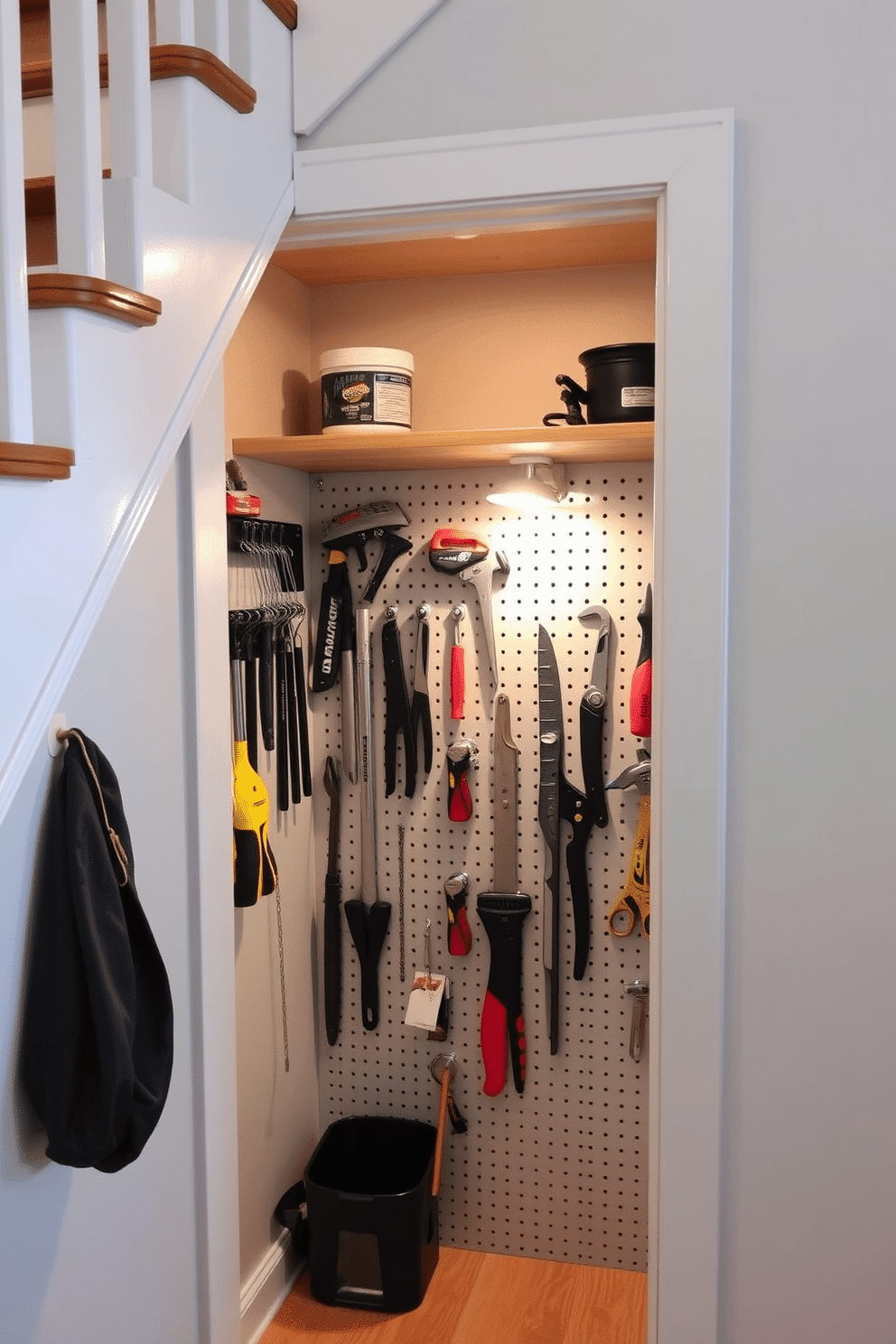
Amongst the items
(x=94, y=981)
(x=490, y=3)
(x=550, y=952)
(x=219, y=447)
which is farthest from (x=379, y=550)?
(x=94, y=981)

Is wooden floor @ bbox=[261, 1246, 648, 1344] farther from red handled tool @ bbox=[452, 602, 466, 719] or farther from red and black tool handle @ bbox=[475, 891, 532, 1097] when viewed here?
red handled tool @ bbox=[452, 602, 466, 719]

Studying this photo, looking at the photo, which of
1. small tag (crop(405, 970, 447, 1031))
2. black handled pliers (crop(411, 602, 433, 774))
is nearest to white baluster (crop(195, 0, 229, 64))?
black handled pliers (crop(411, 602, 433, 774))

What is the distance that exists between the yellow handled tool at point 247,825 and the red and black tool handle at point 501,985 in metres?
0.64

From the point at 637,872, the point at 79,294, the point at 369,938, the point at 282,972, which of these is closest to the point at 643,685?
the point at 637,872

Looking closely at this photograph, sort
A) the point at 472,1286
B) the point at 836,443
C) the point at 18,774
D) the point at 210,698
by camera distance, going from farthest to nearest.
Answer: the point at 472,1286
the point at 210,698
the point at 836,443
the point at 18,774

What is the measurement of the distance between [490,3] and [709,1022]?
4.97ft

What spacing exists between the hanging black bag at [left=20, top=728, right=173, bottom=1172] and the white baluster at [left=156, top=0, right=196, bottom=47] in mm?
904

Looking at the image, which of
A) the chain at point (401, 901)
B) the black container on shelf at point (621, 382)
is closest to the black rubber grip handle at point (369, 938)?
the chain at point (401, 901)

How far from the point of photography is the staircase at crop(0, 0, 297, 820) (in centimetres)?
105

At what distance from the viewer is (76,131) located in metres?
1.15

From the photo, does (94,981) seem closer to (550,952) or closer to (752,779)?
(752,779)

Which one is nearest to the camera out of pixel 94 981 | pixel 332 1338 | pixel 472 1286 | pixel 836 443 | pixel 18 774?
pixel 18 774

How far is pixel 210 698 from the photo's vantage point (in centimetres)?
195

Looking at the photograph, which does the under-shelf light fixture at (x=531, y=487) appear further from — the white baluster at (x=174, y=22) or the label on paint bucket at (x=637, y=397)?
the white baluster at (x=174, y=22)
